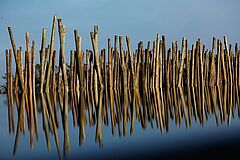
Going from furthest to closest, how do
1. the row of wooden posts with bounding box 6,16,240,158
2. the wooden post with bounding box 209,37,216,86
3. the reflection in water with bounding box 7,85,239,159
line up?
the wooden post with bounding box 209,37,216,86 → the row of wooden posts with bounding box 6,16,240,158 → the reflection in water with bounding box 7,85,239,159

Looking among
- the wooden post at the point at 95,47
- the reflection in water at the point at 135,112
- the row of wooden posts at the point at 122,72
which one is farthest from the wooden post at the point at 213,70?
the wooden post at the point at 95,47

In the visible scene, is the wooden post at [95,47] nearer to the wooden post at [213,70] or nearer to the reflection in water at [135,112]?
the reflection in water at [135,112]

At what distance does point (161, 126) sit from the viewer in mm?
4758

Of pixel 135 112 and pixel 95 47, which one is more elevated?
pixel 95 47

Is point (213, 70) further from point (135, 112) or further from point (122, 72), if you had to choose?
point (135, 112)

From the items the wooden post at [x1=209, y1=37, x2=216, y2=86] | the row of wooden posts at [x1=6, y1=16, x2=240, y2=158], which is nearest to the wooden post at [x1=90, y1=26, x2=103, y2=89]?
the row of wooden posts at [x1=6, y1=16, x2=240, y2=158]

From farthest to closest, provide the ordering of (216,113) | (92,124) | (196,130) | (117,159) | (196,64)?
1. (196,64)
2. (216,113)
3. (92,124)
4. (196,130)
5. (117,159)

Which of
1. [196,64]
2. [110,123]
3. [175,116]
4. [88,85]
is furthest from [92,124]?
[196,64]

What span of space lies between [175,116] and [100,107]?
1.37 metres

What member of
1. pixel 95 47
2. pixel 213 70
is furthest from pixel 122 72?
pixel 213 70

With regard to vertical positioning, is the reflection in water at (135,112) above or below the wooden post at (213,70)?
below

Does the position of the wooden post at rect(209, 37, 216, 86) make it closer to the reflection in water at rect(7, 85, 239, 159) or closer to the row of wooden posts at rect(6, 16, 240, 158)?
the row of wooden posts at rect(6, 16, 240, 158)

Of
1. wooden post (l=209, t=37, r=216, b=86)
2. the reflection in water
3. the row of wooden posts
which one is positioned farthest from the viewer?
wooden post (l=209, t=37, r=216, b=86)

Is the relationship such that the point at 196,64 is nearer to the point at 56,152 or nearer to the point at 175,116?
A: the point at 175,116
